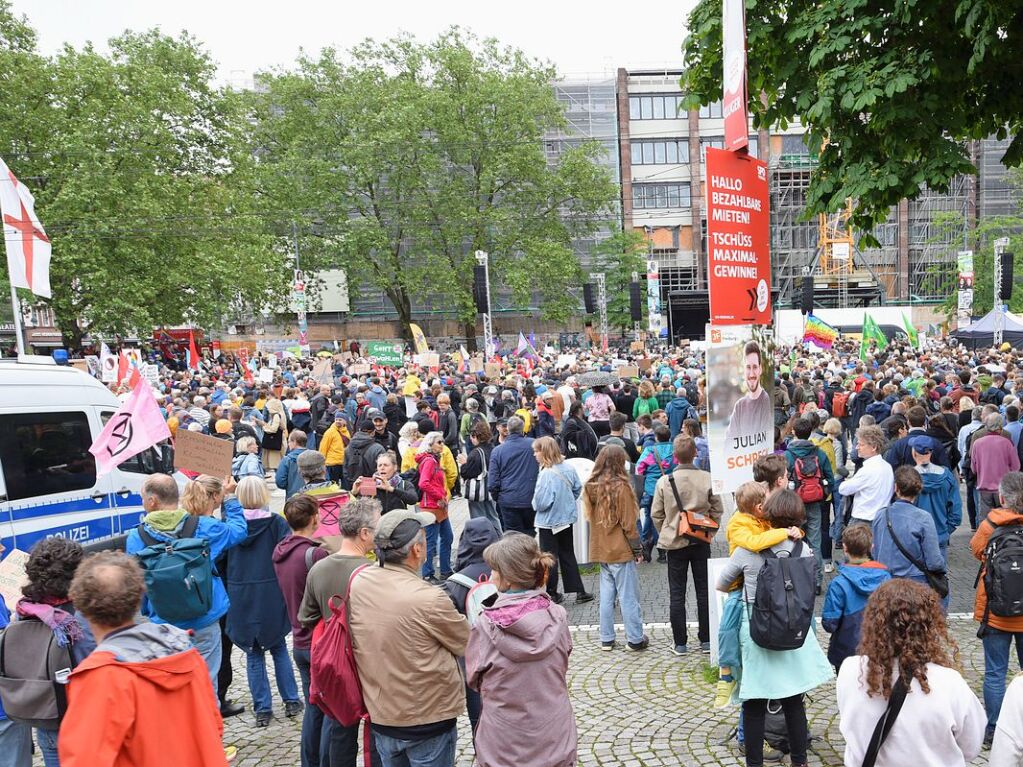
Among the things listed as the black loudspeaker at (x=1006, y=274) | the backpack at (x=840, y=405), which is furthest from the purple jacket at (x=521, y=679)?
the black loudspeaker at (x=1006, y=274)

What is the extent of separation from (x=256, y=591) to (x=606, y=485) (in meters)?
2.67

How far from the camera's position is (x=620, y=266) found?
4856 cm

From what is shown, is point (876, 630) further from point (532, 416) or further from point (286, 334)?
point (286, 334)

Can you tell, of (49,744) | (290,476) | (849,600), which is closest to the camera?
(49,744)

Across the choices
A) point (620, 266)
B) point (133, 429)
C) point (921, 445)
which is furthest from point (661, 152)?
point (133, 429)

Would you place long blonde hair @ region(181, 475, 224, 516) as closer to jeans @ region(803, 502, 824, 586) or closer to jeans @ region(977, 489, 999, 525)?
jeans @ region(803, 502, 824, 586)

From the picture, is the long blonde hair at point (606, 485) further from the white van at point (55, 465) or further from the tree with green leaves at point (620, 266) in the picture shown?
the tree with green leaves at point (620, 266)

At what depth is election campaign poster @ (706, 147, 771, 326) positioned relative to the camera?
4.61m

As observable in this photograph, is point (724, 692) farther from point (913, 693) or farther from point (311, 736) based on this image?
point (311, 736)

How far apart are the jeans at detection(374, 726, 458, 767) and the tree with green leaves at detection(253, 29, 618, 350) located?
34.4 meters

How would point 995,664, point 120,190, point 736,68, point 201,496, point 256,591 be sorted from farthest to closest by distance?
1. point 120,190
2. point 256,591
3. point 201,496
4. point 736,68
5. point 995,664

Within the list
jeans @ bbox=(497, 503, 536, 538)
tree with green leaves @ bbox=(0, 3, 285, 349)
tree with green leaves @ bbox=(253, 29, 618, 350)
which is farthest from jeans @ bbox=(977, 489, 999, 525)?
tree with green leaves @ bbox=(253, 29, 618, 350)

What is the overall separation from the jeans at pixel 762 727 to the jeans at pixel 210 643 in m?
3.14

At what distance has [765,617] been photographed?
3912mm
